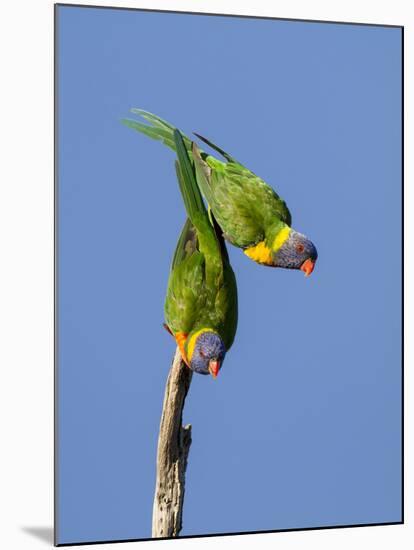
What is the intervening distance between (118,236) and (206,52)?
0.79m

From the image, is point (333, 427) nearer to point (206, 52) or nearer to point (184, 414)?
point (184, 414)

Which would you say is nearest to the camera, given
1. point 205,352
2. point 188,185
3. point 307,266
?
point 205,352

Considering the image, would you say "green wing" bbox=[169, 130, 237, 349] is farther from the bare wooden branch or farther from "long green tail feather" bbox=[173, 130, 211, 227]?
the bare wooden branch

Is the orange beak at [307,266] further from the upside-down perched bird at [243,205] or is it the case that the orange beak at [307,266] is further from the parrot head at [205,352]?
the parrot head at [205,352]

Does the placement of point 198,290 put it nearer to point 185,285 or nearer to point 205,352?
point 185,285

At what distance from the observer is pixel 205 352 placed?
4.52 meters

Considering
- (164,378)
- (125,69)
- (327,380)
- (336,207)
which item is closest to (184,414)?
(164,378)

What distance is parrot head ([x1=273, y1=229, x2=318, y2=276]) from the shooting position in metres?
4.68

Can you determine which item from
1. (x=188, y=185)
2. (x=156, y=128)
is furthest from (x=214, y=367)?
(x=156, y=128)

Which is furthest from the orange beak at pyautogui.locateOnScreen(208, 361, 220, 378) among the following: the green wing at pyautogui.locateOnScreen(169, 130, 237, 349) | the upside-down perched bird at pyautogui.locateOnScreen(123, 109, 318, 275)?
the upside-down perched bird at pyautogui.locateOnScreen(123, 109, 318, 275)

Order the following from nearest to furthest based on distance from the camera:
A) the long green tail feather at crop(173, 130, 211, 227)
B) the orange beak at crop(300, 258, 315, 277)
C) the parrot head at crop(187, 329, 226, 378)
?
1. the parrot head at crop(187, 329, 226, 378)
2. the long green tail feather at crop(173, 130, 211, 227)
3. the orange beak at crop(300, 258, 315, 277)

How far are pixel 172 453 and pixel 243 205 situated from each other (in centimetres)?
97

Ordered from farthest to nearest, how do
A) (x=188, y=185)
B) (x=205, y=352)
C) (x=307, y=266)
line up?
(x=307, y=266), (x=188, y=185), (x=205, y=352)

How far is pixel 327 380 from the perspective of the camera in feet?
16.0
